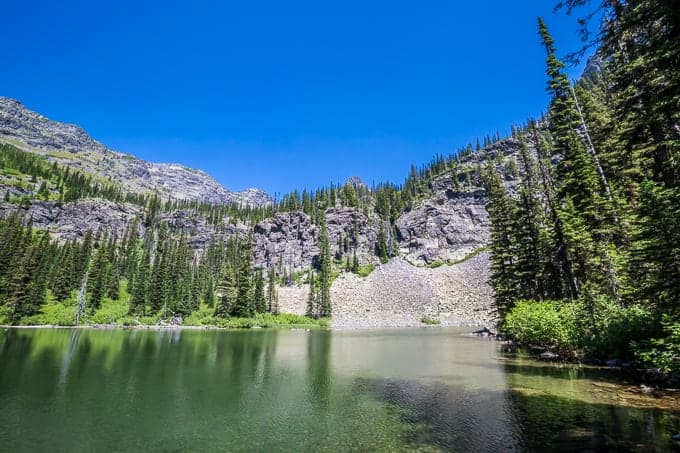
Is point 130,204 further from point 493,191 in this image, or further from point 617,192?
point 617,192

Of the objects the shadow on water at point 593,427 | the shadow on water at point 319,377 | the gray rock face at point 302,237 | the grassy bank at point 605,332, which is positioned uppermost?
the gray rock face at point 302,237

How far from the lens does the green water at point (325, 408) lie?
1255 cm

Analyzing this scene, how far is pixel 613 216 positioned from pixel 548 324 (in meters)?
11.9

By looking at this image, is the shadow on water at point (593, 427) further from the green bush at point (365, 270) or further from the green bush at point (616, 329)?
the green bush at point (365, 270)

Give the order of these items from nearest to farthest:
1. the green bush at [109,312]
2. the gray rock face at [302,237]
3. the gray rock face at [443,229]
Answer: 1. the green bush at [109,312]
2. the gray rock face at [443,229]
3. the gray rock face at [302,237]

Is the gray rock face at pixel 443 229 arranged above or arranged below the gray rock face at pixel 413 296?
above

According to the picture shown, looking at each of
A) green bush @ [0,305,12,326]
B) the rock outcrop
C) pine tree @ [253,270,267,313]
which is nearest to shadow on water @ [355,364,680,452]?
the rock outcrop

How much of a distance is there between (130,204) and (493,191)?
195792 millimetres

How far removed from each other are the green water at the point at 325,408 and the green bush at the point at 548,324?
3.42 metres

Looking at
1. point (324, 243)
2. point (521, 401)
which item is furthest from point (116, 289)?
point (521, 401)

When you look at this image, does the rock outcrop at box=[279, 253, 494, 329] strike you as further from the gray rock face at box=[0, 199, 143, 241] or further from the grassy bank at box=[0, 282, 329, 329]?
the gray rock face at box=[0, 199, 143, 241]

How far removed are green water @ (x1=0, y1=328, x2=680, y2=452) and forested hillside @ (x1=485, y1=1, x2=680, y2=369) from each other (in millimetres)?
3737

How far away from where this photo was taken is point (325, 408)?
Result: 17672 mm

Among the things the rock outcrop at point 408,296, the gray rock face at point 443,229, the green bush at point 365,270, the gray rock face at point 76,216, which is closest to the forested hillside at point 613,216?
the rock outcrop at point 408,296
